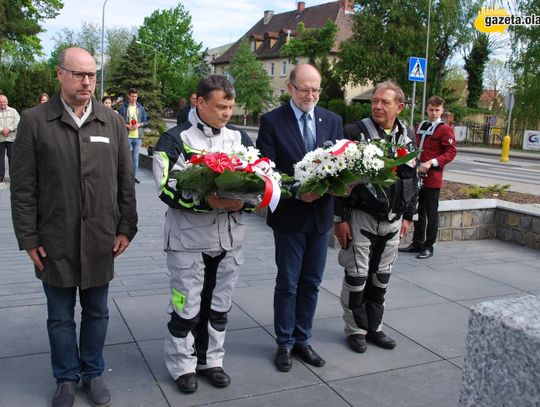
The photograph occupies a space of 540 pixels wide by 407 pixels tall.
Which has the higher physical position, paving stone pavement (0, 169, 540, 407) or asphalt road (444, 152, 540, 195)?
paving stone pavement (0, 169, 540, 407)

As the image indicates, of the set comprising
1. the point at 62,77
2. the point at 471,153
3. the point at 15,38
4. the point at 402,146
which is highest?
the point at 15,38

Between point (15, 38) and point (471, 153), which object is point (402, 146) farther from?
point (15, 38)

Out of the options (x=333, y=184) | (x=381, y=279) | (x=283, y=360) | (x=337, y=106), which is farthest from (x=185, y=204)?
(x=337, y=106)

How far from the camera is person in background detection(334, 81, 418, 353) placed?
4.30 meters

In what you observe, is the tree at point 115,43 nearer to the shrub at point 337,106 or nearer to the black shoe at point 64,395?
the shrub at point 337,106

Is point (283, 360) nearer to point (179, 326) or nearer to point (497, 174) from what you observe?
point (179, 326)

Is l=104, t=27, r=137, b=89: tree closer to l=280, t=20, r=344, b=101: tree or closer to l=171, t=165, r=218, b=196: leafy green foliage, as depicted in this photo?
l=280, t=20, r=344, b=101: tree

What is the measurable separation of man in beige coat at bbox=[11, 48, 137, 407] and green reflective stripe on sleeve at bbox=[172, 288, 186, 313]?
1.41 ft

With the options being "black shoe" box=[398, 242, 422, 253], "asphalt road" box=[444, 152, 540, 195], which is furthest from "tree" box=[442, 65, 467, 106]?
"black shoe" box=[398, 242, 422, 253]

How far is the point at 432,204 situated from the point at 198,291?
454 cm

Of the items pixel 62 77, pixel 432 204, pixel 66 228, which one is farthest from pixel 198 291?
pixel 432 204

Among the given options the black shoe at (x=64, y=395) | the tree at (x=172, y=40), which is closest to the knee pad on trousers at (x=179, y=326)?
the black shoe at (x=64, y=395)

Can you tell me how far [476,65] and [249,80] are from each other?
27132 mm

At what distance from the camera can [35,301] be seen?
5129 mm
